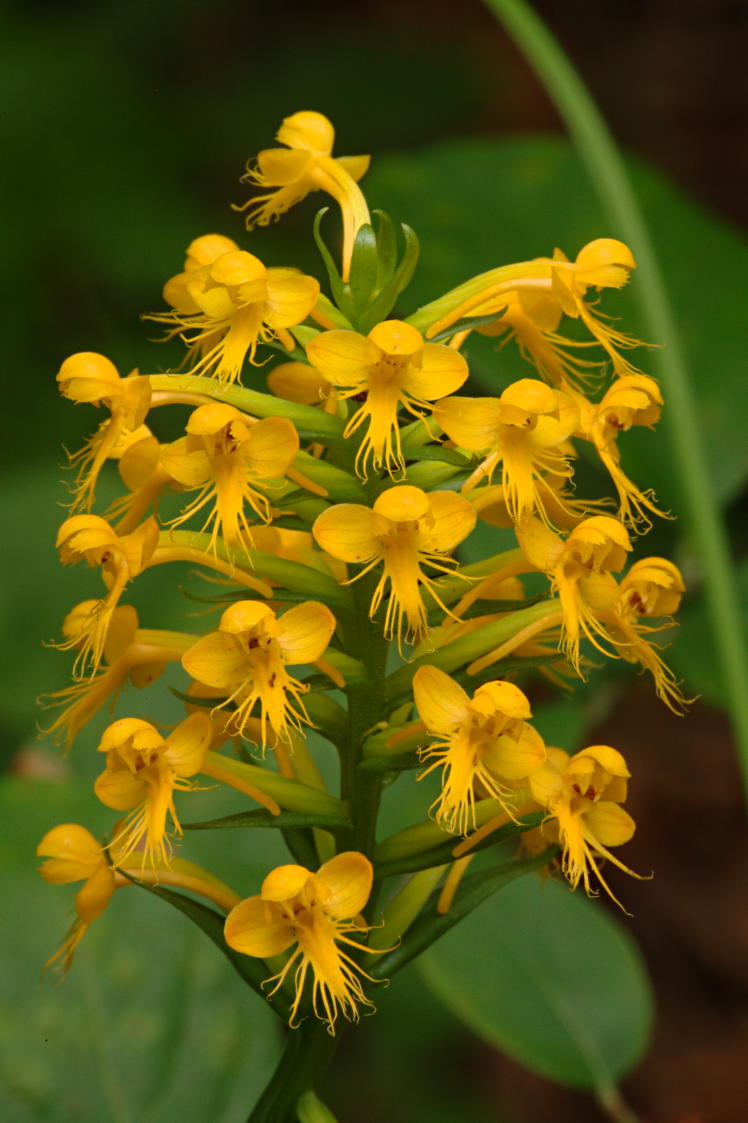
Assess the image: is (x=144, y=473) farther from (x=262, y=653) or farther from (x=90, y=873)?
(x=90, y=873)

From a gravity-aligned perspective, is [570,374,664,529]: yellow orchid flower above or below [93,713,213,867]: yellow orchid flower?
above

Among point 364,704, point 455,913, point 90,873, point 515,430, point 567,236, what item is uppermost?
point 567,236

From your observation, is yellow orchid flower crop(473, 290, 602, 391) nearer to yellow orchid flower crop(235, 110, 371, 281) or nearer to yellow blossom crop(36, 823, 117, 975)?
yellow orchid flower crop(235, 110, 371, 281)

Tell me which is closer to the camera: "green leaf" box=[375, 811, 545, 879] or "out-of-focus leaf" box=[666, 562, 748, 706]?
"green leaf" box=[375, 811, 545, 879]

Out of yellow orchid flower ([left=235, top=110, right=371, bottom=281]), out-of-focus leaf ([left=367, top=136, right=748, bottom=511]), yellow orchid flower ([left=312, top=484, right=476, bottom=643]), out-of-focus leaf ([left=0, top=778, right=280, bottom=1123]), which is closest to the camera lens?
yellow orchid flower ([left=312, top=484, right=476, bottom=643])

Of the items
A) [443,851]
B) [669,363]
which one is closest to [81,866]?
[443,851]

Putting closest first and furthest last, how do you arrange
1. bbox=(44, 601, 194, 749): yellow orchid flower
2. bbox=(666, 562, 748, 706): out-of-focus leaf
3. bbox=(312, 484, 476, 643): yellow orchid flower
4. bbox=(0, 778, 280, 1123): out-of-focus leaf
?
bbox=(312, 484, 476, 643): yellow orchid flower < bbox=(44, 601, 194, 749): yellow orchid flower < bbox=(0, 778, 280, 1123): out-of-focus leaf < bbox=(666, 562, 748, 706): out-of-focus leaf

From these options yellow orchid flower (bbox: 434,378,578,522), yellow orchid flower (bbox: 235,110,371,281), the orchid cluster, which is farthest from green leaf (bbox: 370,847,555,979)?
yellow orchid flower (bbox: 235,110,371,281)
